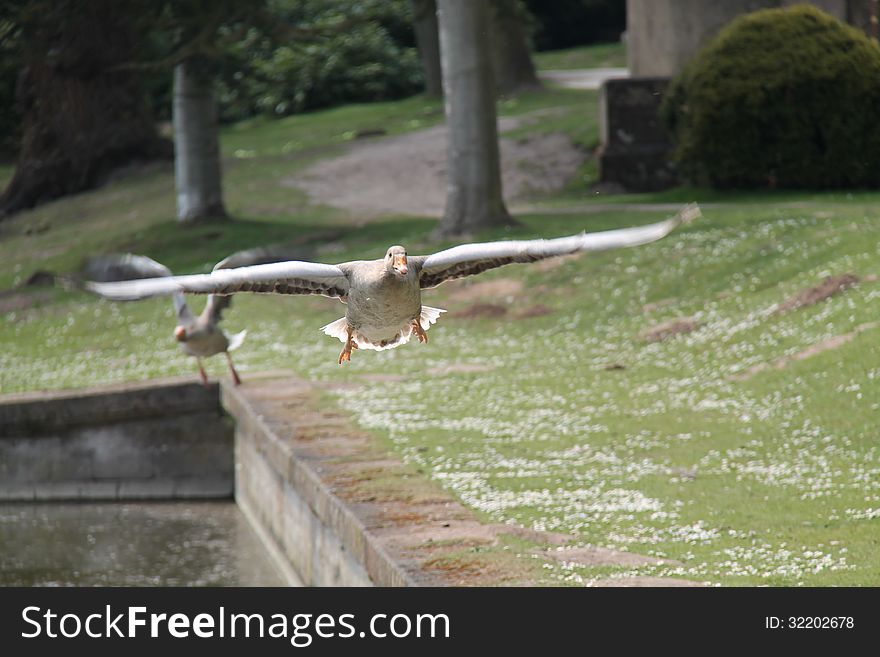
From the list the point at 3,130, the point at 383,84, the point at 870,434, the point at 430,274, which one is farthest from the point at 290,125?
the point at 430,274

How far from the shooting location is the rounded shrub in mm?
21188

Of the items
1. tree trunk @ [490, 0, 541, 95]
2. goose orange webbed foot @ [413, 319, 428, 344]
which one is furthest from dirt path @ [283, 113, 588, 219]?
goose orange webbed foot @ [413, 319, 428, 344]

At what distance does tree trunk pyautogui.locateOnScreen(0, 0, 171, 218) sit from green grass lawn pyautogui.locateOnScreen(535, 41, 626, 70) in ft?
61.7

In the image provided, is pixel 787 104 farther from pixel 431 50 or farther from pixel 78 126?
pixel 431 50

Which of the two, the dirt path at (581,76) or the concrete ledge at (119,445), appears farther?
the dirt path at (581,76)

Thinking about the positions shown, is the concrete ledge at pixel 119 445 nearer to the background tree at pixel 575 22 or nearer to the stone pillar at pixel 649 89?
the stone pillar at pixel 649 89

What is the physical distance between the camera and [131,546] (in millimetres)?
13656

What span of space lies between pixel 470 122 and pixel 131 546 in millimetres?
9703

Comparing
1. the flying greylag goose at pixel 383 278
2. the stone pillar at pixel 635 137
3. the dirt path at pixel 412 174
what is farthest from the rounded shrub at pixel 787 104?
the flying greylag goose at pixel 383 278

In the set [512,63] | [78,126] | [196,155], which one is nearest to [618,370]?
[196,155]

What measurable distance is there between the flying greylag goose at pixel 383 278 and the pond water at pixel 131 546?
560cm

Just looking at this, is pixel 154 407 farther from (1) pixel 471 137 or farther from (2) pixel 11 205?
(2) pixel 11 205

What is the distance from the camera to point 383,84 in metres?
43.7

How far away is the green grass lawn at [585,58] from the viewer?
162 feet
